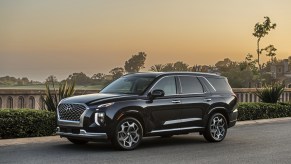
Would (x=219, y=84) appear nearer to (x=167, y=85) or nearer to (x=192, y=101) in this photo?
(x=192, y=101)

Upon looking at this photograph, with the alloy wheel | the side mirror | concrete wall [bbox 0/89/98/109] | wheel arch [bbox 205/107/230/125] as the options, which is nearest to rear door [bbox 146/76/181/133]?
the side mirror

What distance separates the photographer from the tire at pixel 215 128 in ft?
45.2

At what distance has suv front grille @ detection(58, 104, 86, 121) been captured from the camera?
11.8m

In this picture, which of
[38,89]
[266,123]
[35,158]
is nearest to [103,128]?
[35,158]

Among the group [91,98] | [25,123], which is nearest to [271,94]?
[25,123]

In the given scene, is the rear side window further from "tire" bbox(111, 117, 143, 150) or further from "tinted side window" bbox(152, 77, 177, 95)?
"tire" bbox(111, 117, 143, 150)

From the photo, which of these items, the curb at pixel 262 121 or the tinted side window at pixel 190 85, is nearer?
the tinted side window at pixel 190 85

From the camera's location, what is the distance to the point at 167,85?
13.2 metres

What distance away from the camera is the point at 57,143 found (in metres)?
13.2

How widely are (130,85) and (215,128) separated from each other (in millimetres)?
2605

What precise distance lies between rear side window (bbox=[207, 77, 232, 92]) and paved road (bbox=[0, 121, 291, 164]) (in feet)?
4.47

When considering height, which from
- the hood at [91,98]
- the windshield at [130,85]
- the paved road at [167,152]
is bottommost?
the paved road at [167,152]

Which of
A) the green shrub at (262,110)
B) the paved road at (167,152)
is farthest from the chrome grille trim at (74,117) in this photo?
the green shrub at (262,110)

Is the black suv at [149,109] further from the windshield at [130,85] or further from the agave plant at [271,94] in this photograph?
the agave plant at [271,94]
